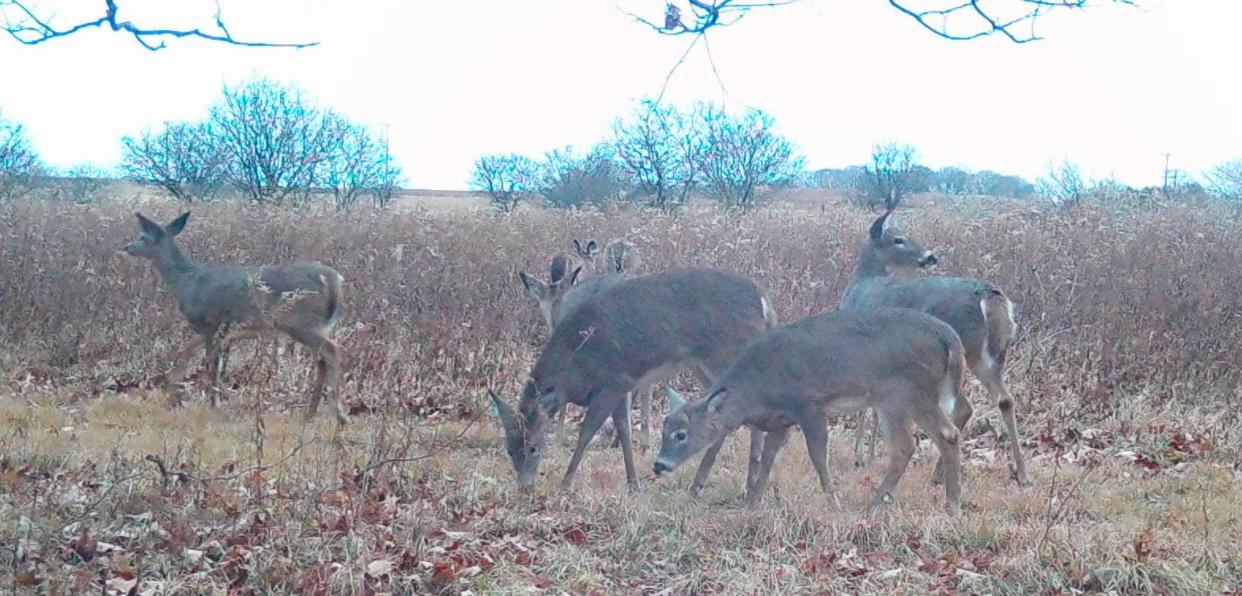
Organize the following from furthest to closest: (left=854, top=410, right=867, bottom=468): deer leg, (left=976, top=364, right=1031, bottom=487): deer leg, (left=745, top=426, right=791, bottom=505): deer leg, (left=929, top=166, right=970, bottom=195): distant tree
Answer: (left=929, top=166, right=970, bottom=195): distant tree, (left=854, top=410, right=867, bottom=468): deer leg, (left=976, top=364, right=1031, bottom=487): deer leg, (left=745, top=426, right=791, bottom=505): deer leg

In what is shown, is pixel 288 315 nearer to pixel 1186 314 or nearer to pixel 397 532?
pixel 397 532

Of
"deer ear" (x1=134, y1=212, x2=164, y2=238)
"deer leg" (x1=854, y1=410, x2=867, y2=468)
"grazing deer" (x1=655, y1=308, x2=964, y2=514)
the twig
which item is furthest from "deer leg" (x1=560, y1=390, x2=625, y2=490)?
"deer ear" (x1=134, y1=212, x2=164, y2=238)

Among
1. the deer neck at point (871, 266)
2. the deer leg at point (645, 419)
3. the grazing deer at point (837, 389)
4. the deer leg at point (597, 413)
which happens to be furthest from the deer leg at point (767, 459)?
the deer neck at point (871, 266)

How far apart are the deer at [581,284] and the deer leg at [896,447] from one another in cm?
239

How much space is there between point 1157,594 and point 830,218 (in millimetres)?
12467

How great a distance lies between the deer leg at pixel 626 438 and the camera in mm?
8031

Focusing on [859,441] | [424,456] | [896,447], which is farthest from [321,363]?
[896,447]

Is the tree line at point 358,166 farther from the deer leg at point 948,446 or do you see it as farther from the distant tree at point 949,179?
the deer leg at point 948,446

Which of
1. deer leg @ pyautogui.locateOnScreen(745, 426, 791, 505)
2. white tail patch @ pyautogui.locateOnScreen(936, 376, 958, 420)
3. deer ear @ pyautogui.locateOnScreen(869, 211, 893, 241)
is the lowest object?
deer leg @ pyautogui.locateOnScreen(745, 426, 791, 505)

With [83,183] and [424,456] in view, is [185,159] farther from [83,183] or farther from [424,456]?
[424,456]

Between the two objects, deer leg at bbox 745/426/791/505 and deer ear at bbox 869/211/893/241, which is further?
deer ear at bbox 869/211/893/241

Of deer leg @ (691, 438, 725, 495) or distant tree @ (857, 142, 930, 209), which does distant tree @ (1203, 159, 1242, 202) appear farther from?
deer leg @ (691, 438, 725, 495)

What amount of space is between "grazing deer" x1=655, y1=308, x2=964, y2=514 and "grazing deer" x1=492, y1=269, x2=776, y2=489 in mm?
502

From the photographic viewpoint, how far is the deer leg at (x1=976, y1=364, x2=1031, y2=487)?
26.8ft
